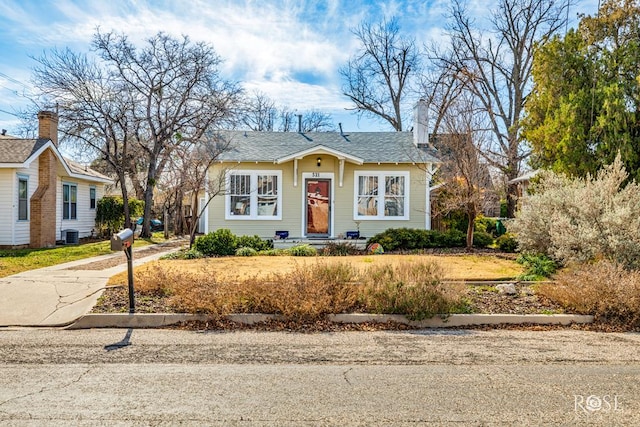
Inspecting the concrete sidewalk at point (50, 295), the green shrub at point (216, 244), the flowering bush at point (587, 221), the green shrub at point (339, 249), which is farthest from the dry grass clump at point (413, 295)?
the green shrub at point (216, 244)

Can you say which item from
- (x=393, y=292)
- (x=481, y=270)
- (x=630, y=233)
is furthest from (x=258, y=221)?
(x=630, y=233)

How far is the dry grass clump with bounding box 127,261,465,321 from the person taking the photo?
6.36 m

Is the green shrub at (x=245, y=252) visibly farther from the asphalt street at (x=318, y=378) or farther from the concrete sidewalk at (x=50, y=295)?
the asphalt street at (x=318, y=378)

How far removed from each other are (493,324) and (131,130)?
19.0 meters

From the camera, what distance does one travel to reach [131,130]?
67.2ft

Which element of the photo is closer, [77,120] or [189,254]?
[189,254]

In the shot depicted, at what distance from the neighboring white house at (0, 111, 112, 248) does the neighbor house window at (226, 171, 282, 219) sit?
692 cm

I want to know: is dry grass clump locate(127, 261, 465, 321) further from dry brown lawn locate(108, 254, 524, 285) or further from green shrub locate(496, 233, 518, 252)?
green shrub locate(496, 233, 518, 252)

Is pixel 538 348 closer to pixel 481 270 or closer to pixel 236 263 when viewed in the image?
pixel 481 270

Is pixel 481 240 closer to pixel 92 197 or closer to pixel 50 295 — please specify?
pixel 50 295

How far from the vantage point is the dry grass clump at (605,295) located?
6.40 meters

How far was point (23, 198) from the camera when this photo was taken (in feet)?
51.5

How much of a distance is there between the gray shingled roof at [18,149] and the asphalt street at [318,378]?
37.4 feet

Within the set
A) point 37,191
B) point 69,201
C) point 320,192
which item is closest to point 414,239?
point 320,192
